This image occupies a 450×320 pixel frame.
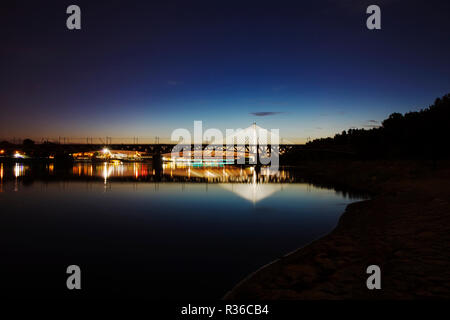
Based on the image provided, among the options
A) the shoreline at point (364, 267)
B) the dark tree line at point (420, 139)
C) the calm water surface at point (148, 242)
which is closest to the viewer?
the shoreline at point (364, 267)

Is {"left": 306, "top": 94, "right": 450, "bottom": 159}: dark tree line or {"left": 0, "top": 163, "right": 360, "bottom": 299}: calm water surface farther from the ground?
{"left": 306, "top": 94, "right": 450, "bottom": 159}: dark tree line

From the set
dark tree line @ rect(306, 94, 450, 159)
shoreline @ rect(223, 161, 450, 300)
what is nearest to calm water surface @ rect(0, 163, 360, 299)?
shoreline @ rect(223, 161, 450, 300)

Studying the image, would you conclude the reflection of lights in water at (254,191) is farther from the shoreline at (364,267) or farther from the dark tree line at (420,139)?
the dark tree line at (420,139)

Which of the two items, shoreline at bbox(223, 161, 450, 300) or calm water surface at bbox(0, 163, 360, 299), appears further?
calm water surface at bbox(0, 163, 360, 299)

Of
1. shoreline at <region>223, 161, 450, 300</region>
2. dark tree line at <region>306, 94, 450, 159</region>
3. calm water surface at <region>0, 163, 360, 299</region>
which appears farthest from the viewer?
dark tree line at <region>306, 94, 450, 159</region>

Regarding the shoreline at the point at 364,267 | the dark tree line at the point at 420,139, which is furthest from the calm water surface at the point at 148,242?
the dark tree line at the point at 420,139

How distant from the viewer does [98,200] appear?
3066cm

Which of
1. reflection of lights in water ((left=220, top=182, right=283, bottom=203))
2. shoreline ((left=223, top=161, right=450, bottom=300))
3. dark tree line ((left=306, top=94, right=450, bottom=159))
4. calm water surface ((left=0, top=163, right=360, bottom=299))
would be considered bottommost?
reflection of lights in water ((left=220, top=182, right=283, bottom=203))

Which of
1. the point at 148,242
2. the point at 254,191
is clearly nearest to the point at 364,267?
the point at 148,242

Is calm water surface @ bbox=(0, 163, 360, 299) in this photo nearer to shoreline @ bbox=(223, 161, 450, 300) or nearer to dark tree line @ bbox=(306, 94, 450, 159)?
shoreline @ bbox=(223, 161, 450, 300)

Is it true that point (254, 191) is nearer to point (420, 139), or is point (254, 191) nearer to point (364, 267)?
point (364, 267)
